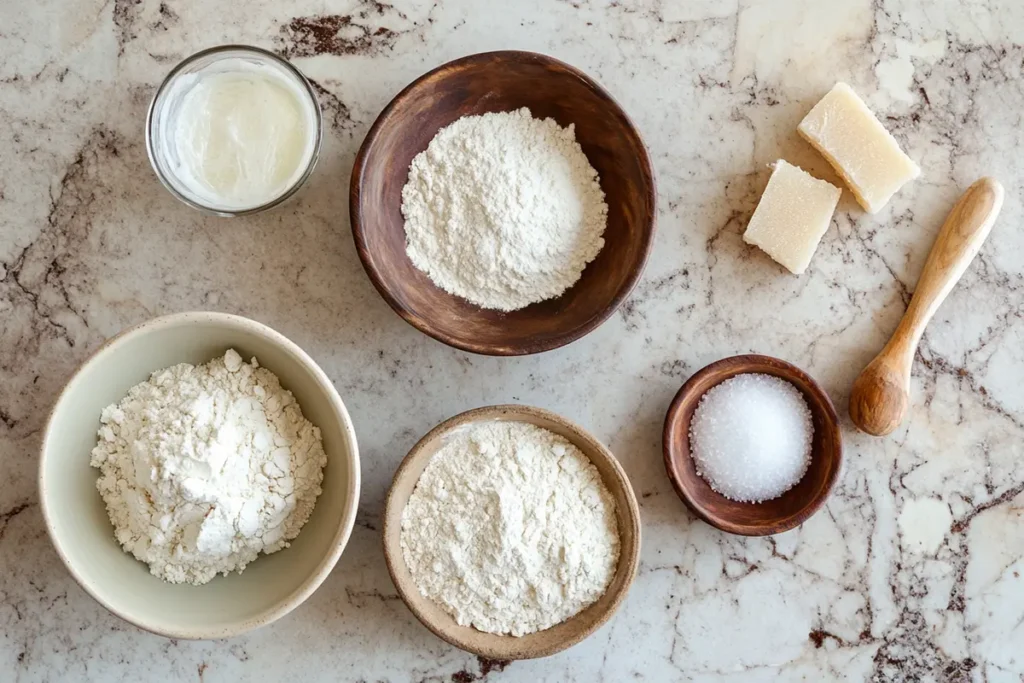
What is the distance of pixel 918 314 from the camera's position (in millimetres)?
1368

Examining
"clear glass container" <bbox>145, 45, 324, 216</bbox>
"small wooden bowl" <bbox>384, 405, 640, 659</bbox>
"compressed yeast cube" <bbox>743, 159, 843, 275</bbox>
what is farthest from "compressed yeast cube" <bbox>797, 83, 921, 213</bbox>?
"clear glass container" <bbox>145, 45, 324, 216</bbox>

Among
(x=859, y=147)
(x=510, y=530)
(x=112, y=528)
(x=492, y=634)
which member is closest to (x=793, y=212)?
(x=859, y=147)

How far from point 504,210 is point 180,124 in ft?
1.67

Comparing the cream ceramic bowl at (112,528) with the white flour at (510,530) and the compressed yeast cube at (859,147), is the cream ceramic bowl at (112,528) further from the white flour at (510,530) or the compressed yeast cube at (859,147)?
the compressed yeast cube at (859,147)

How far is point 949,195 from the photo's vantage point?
4.66 feet

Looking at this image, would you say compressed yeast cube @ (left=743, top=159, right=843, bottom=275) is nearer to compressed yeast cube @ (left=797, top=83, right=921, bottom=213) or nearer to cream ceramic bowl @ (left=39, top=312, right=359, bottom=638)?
compressed yeast cube @ (left=797, top=83, right=921, bottom=213)

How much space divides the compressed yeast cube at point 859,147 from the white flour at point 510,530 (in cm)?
62

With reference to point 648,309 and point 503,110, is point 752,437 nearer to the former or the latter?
point 648,309

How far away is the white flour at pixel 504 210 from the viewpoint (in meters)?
1.24

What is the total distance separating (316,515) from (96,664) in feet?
1.48

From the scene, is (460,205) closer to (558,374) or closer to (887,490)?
(558,374)

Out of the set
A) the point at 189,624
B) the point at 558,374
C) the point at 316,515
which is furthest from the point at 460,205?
the point at 189,624

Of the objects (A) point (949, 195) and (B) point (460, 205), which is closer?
(B) point (460, 205)

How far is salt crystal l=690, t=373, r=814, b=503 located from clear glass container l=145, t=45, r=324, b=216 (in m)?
0.72
